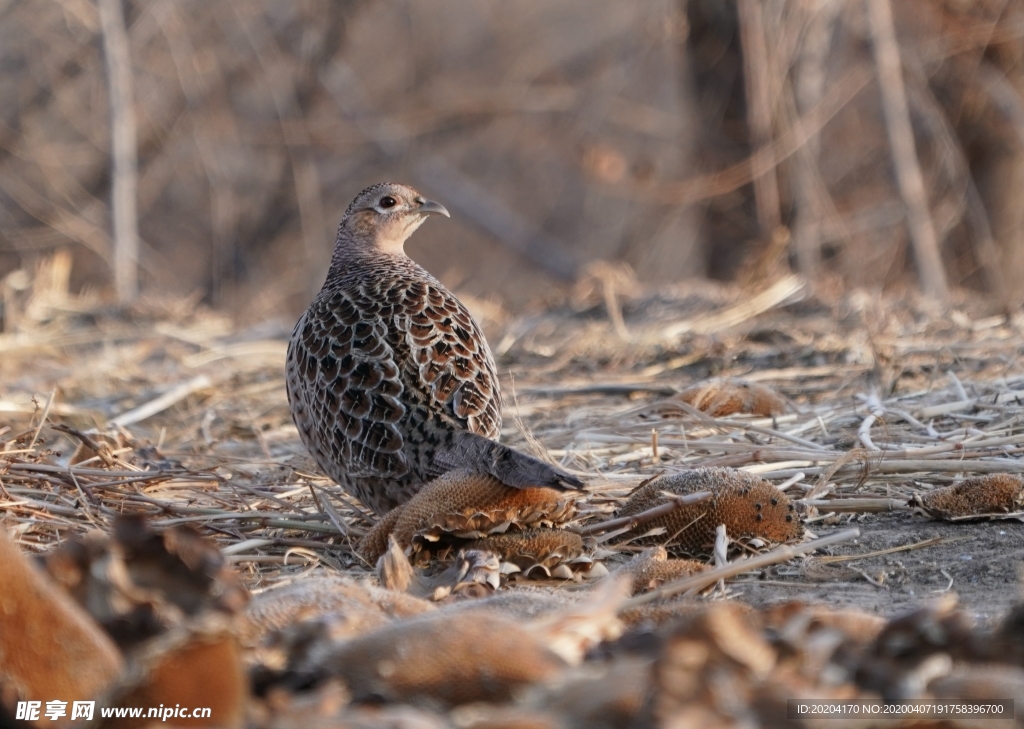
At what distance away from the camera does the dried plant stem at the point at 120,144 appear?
1223 cm

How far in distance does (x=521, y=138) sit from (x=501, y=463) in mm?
14947

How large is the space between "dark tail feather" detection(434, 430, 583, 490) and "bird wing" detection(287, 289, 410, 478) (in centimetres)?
24

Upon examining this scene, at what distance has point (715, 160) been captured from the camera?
12211mm

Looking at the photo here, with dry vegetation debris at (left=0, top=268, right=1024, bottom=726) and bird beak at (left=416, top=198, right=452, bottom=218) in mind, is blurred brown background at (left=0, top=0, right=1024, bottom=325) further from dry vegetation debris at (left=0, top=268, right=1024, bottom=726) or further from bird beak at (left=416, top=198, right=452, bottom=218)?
bird beak at (left=416, top=198, right=452, bottom=218)

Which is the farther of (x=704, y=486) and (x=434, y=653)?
(x=704, y=486)

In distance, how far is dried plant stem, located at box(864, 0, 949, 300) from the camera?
1170 cm

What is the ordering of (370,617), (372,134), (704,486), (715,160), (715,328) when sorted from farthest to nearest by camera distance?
(372,134), (715,160), (715,328), (704,486), (370,617)

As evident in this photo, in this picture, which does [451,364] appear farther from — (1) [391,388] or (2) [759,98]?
(2) [759,98]

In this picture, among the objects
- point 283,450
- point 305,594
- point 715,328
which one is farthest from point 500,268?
point 305,594

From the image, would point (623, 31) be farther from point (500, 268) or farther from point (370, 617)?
point (370, 617)

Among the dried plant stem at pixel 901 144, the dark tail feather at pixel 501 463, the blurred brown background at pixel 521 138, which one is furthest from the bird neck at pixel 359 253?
the dried plant stem at pixel 901 144

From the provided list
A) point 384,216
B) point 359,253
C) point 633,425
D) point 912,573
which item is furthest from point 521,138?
point 912,573

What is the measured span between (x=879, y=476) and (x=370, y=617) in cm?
236

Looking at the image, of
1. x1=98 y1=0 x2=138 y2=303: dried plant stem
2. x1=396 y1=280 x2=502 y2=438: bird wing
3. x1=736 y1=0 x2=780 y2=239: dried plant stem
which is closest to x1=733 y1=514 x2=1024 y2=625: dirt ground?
x1=396 y1=280 x2=502 y2=438: bird wing
